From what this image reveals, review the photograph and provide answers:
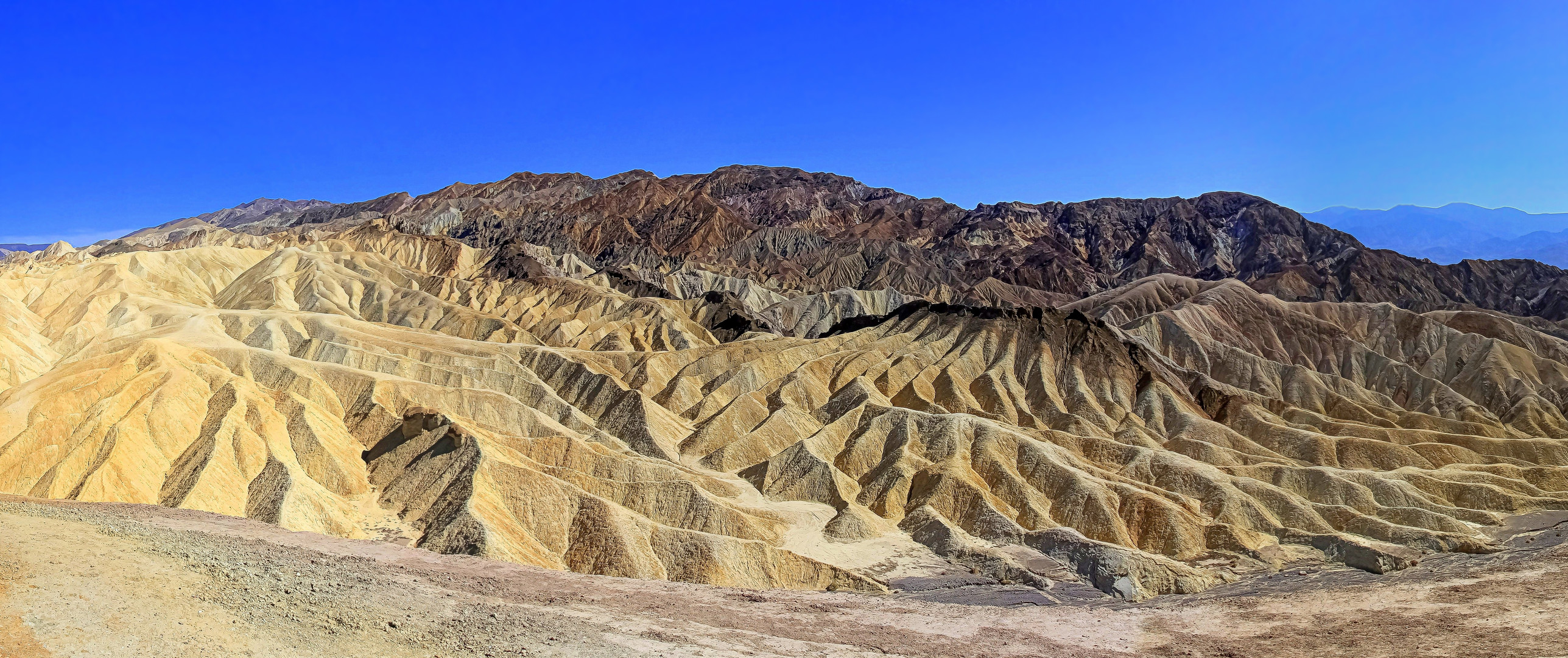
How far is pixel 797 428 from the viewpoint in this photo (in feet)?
264

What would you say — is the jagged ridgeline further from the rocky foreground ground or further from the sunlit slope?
the rocky foreground ground

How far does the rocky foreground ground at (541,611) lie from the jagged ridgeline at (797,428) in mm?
9195

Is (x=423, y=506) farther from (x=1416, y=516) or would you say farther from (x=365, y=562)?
(x=1416, y=516)

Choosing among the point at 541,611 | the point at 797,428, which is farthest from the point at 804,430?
the point at 541,611

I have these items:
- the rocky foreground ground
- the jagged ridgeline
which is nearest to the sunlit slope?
the jagged ridgeline

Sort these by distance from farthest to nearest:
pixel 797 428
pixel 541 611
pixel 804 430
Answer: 1. pixel 804 430
2. pixel 797 428
3. pixel 541 611

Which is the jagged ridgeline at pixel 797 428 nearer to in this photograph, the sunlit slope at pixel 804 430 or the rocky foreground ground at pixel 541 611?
the sunlit slope at pixel 804 430

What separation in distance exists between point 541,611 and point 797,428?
4900 cm

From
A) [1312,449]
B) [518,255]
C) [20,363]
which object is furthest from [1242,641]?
[518,255]

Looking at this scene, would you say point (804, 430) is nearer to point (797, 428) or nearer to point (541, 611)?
point (797, 428)

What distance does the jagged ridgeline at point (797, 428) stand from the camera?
2084 inches

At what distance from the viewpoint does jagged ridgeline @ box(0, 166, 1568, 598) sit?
52938 mm

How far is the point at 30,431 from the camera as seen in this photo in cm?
5391

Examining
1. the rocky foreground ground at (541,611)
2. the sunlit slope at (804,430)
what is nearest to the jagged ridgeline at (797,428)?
the sunlit slope at (804,430)
